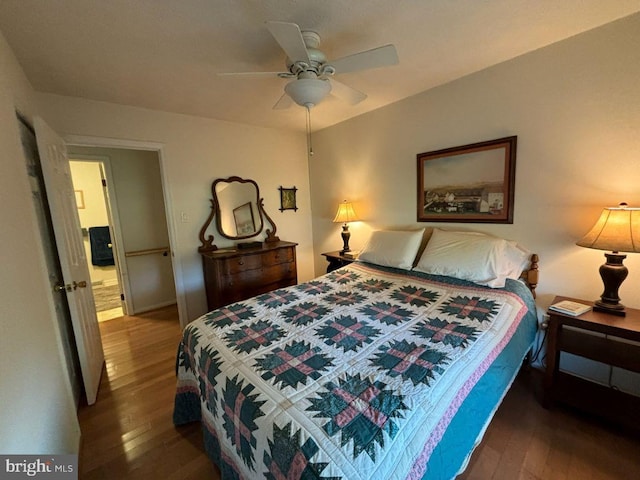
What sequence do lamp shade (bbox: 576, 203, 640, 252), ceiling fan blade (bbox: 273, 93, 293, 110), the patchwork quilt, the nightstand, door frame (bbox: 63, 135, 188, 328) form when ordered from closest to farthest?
the patchwork quilt → lamp shade (bbox: 576, 203, 640, 252) → ceiling fan blade (bbox: 273, 93, 293, 110) → door frame (bbox: 63, 135, 188, 328) → the nightstand

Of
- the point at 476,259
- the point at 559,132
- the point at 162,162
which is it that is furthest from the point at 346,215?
the point at 162,162

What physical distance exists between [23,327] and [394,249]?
2389 millimetres

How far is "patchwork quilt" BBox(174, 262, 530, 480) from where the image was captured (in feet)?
2.74

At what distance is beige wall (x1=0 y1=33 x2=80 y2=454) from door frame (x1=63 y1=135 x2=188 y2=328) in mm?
760

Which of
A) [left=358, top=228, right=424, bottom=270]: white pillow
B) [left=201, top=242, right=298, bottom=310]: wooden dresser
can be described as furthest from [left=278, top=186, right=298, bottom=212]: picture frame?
[left=358, top=228, right=424, bottom=270]: white pillow

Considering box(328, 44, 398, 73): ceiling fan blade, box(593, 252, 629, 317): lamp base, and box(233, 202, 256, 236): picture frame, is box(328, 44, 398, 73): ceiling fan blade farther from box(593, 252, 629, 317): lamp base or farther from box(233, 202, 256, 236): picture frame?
box(233, 202, 256, 236): picture frame

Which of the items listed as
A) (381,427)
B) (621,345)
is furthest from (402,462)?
(621,345)

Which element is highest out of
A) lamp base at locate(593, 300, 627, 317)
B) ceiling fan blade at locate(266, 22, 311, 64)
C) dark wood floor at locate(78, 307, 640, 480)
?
ceiling fan blade at locate(266, 22, 311, 64)

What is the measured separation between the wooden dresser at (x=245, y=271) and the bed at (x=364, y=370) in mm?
1030

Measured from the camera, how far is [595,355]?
5.27 ft

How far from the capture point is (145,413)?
6.04 feet

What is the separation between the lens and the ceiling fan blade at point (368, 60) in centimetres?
136

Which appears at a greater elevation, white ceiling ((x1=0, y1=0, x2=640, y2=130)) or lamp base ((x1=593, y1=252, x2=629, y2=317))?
white ceiling ((x1=0, y1=0, x2=640, y2=130))

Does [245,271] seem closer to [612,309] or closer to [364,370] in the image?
[364,370]
